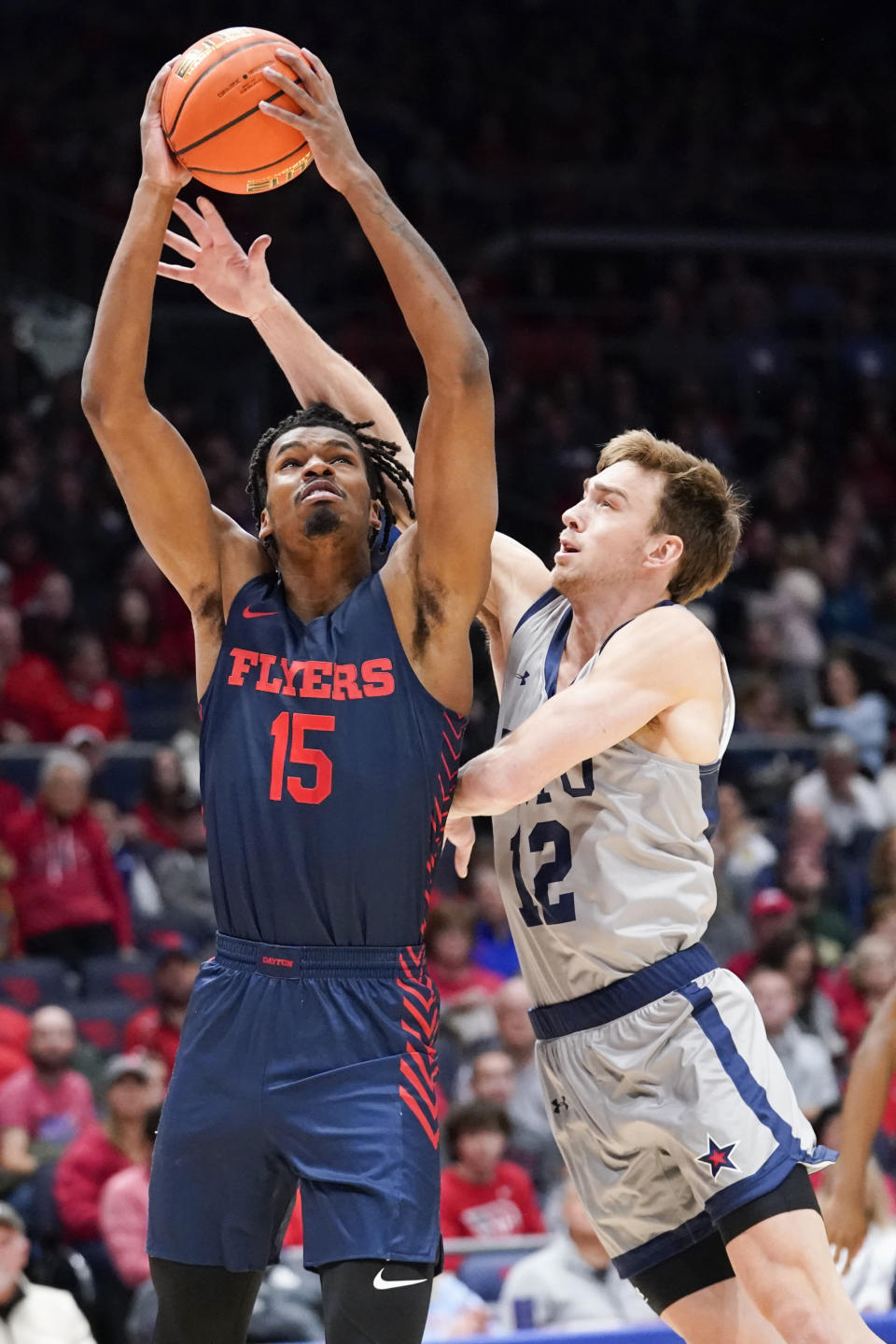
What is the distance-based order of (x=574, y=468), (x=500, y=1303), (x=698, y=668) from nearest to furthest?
(x=698, y=668), (x=500, y=1303), (x=574, y=468)

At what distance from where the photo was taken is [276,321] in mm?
4160

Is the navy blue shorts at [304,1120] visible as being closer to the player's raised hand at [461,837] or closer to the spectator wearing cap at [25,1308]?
the player's raised hand at [461,837]

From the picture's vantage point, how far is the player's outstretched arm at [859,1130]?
4.25 m

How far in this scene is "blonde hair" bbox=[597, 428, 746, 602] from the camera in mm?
3916

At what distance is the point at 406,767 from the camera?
3.41m

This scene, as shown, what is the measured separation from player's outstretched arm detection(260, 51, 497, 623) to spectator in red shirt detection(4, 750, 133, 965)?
18.4 ft

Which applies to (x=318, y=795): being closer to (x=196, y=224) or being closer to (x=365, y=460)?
(x=365, y=460)

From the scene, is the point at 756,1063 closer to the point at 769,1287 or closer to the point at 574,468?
the point at 769,1287

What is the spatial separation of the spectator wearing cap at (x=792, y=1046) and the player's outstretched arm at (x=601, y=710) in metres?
4.71

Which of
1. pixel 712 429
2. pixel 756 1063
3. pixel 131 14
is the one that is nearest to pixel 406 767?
pixel 756 1063

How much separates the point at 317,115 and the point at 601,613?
123cm

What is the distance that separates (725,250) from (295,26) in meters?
4.84

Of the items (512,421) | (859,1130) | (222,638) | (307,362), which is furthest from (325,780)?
(512,421)

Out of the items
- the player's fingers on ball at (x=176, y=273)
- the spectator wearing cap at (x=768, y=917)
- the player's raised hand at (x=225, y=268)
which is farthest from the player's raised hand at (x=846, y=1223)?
the spectator wearing cap at (x=768, y=917)
